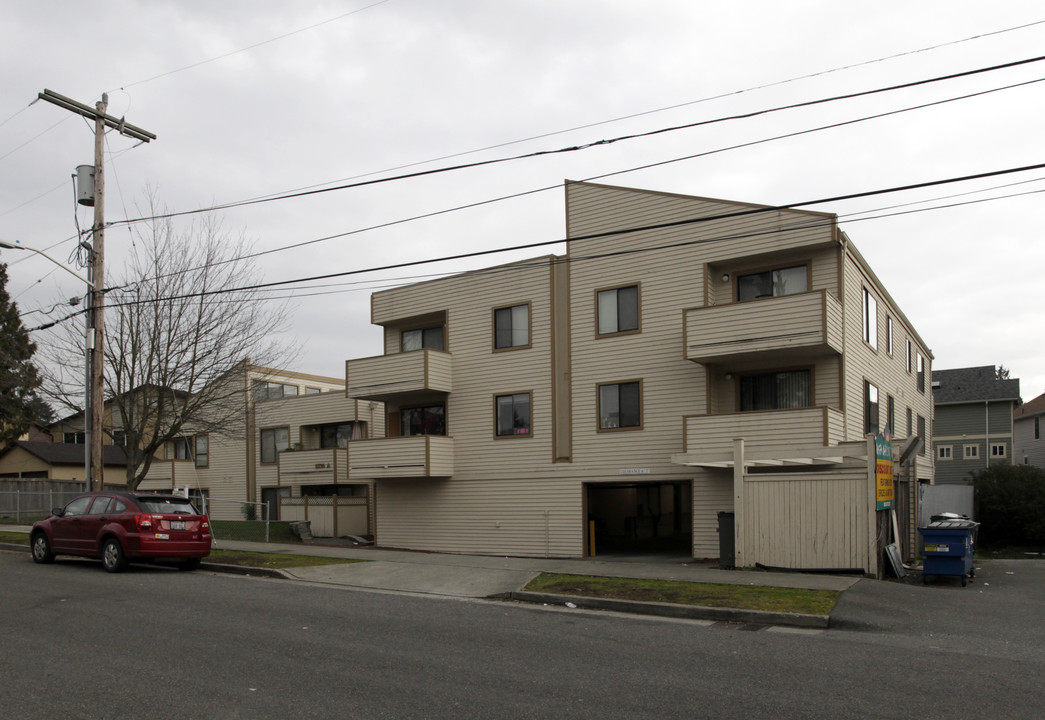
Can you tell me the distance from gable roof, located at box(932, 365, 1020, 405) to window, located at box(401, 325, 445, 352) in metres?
32.6

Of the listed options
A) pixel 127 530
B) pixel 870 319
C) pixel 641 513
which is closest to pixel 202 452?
pixel 641 513

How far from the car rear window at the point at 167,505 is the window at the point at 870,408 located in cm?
1576

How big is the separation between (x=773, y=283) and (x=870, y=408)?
189 inches

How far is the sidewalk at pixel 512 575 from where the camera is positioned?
12.6m

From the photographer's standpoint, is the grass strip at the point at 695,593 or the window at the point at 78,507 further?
the window at the point at 78,507

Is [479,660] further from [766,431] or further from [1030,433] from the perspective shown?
[1030,433]

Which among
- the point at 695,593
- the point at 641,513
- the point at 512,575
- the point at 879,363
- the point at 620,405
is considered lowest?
the point at 641,513

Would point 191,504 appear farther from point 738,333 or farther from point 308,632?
point 738,333

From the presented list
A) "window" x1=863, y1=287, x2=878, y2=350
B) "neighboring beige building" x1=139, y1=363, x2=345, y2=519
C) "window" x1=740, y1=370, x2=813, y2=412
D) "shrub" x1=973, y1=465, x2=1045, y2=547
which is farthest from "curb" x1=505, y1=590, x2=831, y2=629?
"neighboring beige building" x1=139, y1=363, x2=345, y2=519

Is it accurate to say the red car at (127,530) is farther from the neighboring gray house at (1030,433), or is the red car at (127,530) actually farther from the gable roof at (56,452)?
the neighboring gray house at (1030,433)

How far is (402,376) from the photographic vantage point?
A: 2452 centimetres

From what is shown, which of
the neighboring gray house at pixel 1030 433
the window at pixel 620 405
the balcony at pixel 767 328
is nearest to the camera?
the balcony at pixel 767 328

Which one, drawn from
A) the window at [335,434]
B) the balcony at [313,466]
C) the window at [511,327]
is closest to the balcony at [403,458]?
the window at [511,327]

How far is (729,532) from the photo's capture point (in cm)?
1786
